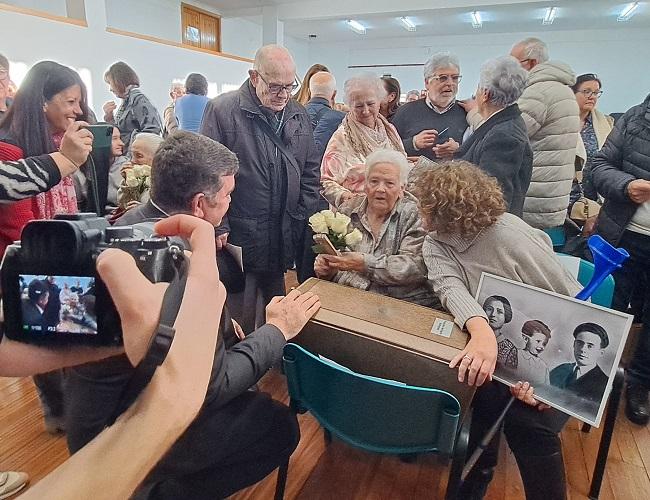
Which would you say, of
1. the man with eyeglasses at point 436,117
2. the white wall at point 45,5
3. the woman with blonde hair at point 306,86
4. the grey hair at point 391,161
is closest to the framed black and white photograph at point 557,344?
the grey hair at point 391,161

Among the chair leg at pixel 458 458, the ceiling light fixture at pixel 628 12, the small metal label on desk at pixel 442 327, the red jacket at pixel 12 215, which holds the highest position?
the ceiling light fixture at pixel 628 12

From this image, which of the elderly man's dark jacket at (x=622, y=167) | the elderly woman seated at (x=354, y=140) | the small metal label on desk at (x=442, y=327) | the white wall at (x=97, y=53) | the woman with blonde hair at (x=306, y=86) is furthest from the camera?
the white wall at (x=97, y=53)

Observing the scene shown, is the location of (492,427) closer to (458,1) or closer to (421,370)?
(421,370)

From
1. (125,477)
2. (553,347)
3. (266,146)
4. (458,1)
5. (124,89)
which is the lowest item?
(553,347)

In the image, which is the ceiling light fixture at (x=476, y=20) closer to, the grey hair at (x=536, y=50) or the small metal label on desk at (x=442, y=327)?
the grey hair at (x=536, y=50)

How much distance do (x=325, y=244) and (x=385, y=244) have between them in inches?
8.7

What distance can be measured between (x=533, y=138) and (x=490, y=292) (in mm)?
1151

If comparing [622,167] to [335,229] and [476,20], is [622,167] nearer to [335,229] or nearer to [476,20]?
[335,229]

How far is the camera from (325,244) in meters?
1.41

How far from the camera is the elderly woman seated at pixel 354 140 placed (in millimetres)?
1866

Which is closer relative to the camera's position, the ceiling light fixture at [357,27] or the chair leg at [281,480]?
the chair leg at [281,480]

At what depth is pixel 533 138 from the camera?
1.89 meters

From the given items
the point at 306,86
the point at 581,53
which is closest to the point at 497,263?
the point at 306,86

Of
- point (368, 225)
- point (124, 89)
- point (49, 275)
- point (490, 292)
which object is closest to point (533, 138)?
point (368, 225)
